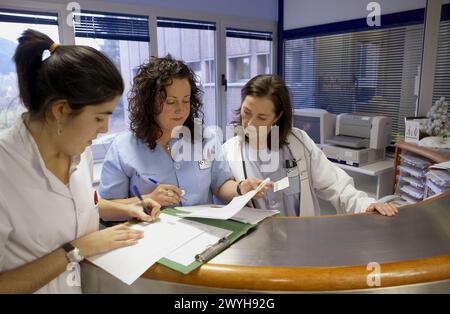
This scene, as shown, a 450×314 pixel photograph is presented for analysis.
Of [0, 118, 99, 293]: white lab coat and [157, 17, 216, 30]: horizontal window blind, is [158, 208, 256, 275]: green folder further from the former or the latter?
[157, 17, 216, 30]: horizontal window blind

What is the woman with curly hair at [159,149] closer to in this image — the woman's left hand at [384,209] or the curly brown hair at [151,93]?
the curly brown hair at [151,93]

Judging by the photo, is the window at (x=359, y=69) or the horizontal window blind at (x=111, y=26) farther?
the window at (x=359, y=69)

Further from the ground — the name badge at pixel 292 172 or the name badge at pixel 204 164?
the name badge at pixel 204 164

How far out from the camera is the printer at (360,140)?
2988mm

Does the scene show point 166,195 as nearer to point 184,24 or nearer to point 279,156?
point 279,156

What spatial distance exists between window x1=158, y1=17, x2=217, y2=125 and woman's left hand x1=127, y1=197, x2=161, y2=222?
7.28 ft

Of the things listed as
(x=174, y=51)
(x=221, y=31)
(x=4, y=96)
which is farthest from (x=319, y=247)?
(x=221, y=31)

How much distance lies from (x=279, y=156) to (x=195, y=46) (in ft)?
7.40

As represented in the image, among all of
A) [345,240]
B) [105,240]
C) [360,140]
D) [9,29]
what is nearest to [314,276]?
[345,240]

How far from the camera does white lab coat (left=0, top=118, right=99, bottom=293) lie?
84 cm

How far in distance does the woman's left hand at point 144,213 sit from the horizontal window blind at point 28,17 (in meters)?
2.19

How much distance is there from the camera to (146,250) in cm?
93

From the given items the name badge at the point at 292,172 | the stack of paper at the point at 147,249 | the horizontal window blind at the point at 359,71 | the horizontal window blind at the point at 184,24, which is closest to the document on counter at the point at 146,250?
the stack of paper at the point at 147,249

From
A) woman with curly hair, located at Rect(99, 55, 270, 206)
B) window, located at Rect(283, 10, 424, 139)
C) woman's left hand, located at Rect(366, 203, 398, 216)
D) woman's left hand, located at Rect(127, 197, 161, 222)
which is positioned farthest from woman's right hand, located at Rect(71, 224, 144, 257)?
window, located at Rect(283, 10, 424, 139)
